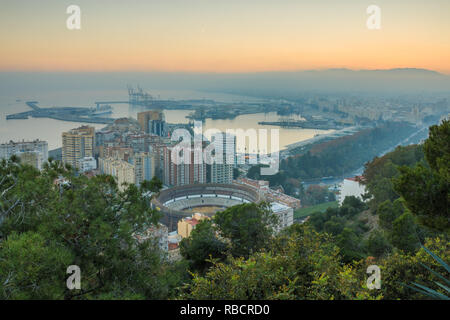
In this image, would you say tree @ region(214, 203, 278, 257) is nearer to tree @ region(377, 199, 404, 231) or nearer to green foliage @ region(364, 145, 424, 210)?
tree @ region(377, 199, 404, 231)

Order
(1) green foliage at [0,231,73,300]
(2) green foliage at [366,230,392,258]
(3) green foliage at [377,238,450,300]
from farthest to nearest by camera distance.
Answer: (2) green foliage at [366,230,392,258] < (3) green foliage at [377,238,450,300] < (1) green foliage at [0,231,73,300]

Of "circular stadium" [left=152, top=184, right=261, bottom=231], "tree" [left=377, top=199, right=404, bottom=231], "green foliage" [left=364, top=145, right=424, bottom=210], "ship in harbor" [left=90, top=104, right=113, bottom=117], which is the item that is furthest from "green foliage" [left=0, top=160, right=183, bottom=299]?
"ship in harbor" [left=90, top=104, right=113, bottom=117]

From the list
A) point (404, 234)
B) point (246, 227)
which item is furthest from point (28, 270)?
point (404, 234)

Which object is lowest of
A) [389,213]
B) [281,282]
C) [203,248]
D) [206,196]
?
[206,196]

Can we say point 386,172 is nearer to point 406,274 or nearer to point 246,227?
point 246,227

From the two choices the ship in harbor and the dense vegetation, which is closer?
the dense vegetation

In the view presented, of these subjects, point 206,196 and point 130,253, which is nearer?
point 130,253
